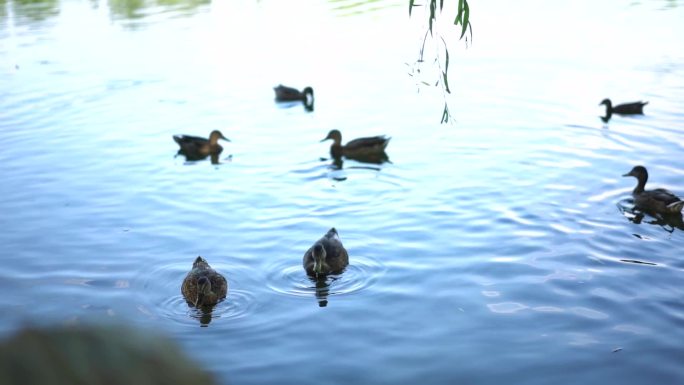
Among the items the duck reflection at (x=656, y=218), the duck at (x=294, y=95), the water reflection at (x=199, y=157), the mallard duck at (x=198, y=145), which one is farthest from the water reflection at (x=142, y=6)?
the duck reflection at (x=656, y=218)

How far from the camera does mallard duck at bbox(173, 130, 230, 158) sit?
15.4m

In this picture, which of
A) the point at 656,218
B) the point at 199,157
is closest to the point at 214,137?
the point at 199,157

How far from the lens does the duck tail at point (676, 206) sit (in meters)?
11.1

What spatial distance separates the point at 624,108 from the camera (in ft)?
53.9

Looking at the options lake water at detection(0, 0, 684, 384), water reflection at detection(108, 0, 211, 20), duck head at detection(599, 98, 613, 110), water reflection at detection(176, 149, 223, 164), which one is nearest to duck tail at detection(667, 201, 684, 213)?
lake water at detection(0, 0, 684, 384)

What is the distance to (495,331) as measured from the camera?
26.0ft

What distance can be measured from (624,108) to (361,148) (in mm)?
5467

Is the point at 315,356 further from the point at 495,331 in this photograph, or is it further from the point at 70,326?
the point at 70,326

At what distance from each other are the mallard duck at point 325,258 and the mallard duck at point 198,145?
20.7ft

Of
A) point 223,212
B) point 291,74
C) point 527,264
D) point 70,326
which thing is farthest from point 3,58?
point 70,326

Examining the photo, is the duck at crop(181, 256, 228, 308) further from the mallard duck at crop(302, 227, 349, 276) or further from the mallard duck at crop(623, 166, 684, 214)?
the mallard duck at crop(623, 166, 684, 214)

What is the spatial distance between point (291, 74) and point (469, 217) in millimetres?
12339

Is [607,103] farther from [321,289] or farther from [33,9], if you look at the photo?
[33,9]

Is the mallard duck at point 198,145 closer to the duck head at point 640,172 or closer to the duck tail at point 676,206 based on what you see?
the duck head at point 640,172
